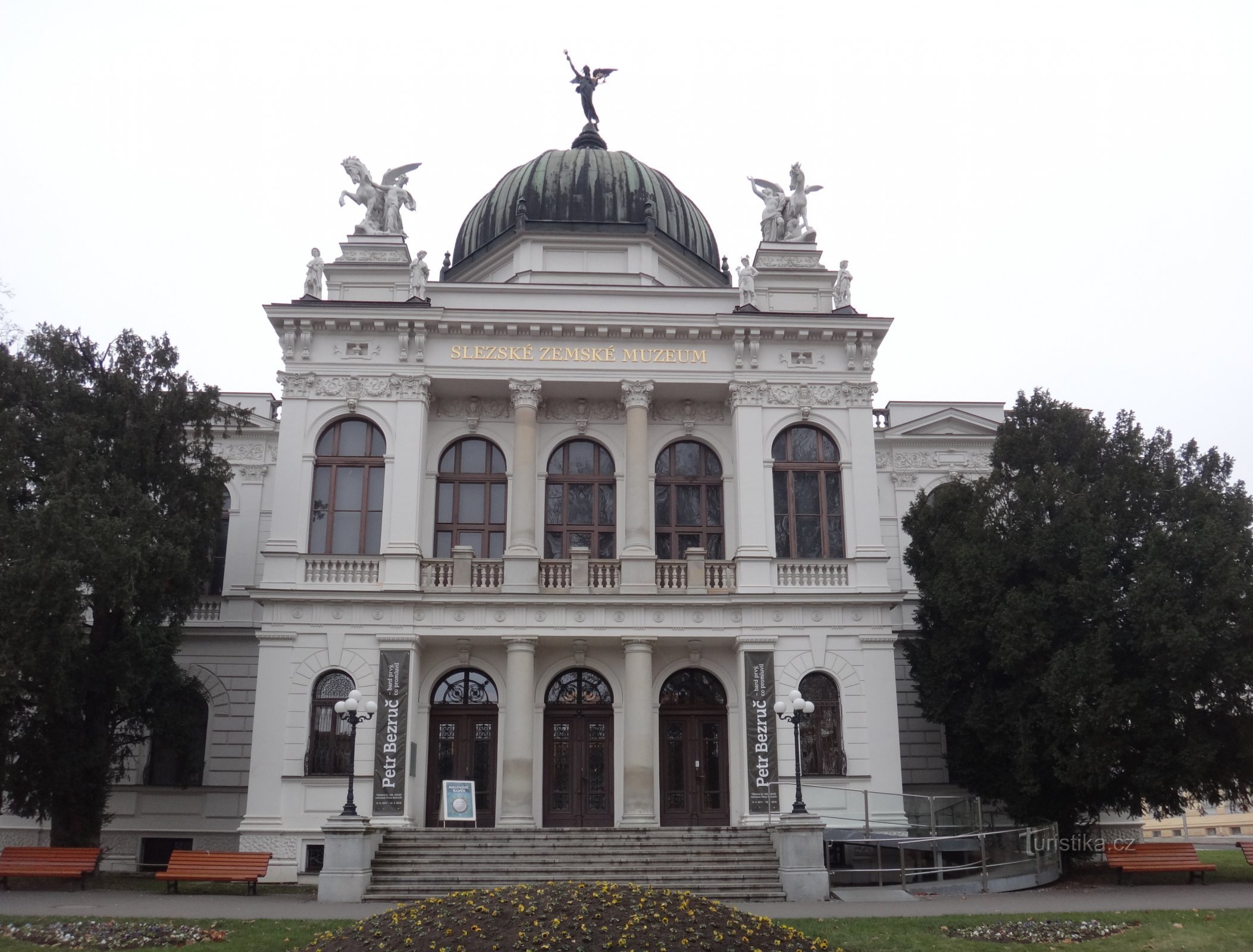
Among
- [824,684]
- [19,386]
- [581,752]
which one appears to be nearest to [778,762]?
[824,684]

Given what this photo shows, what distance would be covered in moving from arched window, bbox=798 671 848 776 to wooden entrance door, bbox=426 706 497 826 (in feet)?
25.2

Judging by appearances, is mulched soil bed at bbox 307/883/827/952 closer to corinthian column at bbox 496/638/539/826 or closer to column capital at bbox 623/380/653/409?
corinthian column at bbox 496/638/539/826

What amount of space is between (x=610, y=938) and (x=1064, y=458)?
1951 centimetres

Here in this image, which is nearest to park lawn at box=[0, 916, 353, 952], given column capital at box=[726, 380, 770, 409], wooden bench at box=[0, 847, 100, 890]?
wooden bench at box=[0, 847, 100, 890]

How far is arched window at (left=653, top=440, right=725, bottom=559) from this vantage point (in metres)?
30.8

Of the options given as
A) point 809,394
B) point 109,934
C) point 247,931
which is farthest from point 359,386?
point 109,934

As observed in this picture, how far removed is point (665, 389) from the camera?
30656 millimetres

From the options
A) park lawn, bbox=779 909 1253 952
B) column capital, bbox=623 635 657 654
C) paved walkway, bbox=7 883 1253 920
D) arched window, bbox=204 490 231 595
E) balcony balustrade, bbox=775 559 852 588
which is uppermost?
arched window, bbox=204 490 231 595

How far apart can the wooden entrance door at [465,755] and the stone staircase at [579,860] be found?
3208mm

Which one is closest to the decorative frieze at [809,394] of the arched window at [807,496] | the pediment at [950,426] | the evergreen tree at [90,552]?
the arched window at [807,496]

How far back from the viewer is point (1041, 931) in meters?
16.9

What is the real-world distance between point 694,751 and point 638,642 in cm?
332

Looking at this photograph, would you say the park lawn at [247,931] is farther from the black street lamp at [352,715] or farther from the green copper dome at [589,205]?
the green copper dome at [589,205]

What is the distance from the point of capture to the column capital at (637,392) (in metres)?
30.0
